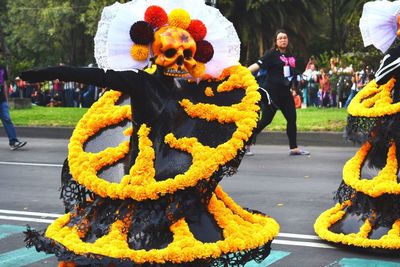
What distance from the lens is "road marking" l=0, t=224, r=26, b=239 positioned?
24.4ft

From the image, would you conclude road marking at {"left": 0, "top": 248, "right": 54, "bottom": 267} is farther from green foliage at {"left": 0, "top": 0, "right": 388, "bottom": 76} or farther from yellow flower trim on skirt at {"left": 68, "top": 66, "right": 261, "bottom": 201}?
green foliage at {"left": 0, "top": 0, "right": 388, "bottom": 76}

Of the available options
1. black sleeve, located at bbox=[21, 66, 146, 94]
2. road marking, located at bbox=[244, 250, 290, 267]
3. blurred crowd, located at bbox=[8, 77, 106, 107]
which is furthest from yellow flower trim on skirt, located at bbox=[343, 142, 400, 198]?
blurred crowd, located at bbox=[8, 77, 106, 107]

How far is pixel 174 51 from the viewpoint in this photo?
452 centimetres

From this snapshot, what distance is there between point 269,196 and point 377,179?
3032 mm

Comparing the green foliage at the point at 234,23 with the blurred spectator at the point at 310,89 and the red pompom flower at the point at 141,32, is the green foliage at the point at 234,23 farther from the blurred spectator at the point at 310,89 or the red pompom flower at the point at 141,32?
the red pompom flower at the point at 141,32

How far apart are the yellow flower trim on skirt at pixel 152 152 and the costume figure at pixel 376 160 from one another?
1.93 m

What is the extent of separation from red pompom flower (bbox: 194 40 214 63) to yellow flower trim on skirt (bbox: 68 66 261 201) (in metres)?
0.16

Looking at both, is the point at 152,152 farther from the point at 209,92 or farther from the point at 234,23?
the point at 234,23

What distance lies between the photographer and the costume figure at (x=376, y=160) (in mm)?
6211

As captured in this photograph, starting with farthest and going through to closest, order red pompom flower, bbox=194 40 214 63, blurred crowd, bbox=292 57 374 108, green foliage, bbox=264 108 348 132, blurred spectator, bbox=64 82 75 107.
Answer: blurred spectator, bbox=64 82 75 107, blurred crowd, bbox=292 57 374 108, green foliage, bbox=264 108 348 132, red pompom flower, bbox=194 40 214 63

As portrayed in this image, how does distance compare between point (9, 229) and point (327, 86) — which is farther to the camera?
point (327, 86)

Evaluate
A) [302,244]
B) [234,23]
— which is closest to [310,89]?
[234,23]

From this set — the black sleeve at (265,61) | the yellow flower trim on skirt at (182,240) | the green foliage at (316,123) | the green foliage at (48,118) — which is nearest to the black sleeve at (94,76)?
the yellow flower trim on skirt at (182,240)

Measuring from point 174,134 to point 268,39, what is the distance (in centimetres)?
3299
